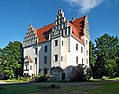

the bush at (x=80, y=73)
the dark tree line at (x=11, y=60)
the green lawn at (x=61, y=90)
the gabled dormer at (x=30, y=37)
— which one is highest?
the gabled dormer at (x=30, y=37)

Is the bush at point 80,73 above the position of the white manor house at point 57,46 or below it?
below

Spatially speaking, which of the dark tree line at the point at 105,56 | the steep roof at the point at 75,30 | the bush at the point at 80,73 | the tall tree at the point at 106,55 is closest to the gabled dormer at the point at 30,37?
the steep roof at the point at 75,30

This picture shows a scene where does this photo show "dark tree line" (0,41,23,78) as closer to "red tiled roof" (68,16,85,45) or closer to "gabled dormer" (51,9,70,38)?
"gabled dormer" (51,9,70,38)

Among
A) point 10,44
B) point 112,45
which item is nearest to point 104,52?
point 112,45

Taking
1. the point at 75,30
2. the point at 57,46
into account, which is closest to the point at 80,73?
the point at 57,46

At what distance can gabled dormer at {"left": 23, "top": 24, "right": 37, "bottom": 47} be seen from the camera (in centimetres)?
5229

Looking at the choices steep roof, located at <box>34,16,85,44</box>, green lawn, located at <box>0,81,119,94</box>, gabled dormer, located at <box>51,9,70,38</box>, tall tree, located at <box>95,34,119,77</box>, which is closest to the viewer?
green lawn, located at <box>0,81,119,94</box>

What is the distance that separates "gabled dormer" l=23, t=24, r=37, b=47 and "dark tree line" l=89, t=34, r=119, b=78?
18.1 meters

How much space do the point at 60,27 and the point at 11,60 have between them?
14.6 meters

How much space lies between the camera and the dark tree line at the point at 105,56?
53144 mm

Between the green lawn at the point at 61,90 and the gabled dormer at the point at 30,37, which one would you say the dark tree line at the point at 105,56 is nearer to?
the gabled dormer at the point at 30,37

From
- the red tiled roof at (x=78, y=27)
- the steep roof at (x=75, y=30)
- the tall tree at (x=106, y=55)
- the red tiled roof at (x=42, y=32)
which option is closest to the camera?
the red tiled roof at (x=78, y=27)

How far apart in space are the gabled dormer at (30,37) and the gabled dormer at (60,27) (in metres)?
7.88

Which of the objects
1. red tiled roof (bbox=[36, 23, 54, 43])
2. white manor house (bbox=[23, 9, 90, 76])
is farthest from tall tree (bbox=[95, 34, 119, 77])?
red tiled roof (bbox=[36, 23, 54, 43])
